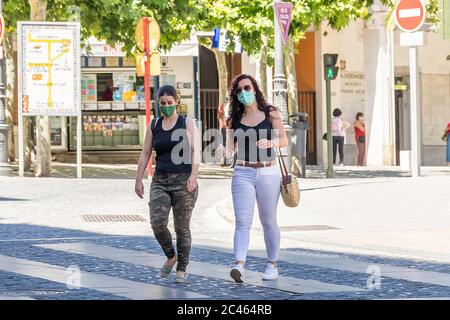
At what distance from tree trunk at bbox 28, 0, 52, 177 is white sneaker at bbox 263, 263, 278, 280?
54.5ft

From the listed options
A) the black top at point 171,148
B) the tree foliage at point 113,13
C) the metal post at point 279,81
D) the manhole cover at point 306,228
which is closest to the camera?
the black top at point 171,148

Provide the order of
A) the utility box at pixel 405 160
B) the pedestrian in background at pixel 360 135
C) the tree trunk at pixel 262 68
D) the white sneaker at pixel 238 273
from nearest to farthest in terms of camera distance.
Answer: the white sneaker at pixel 238 273
the utility box at pixel 405 160
the tree trunk at pixel 262 68
the pedestrian in background at pixel 360 135

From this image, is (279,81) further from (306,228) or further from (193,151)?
(193,151)

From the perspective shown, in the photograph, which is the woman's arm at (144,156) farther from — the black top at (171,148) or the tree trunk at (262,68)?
the tree trunk at (262,68)

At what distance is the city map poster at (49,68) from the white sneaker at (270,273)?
15.9 meters

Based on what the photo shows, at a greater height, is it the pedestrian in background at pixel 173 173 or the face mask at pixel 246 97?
Result: the face mask at pixel 246 97

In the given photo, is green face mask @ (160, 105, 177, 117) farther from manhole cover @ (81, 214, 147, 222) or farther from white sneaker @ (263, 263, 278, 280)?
manhole cover @ (81, 214, 147, 222)

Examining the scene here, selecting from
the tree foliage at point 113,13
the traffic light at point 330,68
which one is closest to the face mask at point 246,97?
the tree foliage at point 113,13

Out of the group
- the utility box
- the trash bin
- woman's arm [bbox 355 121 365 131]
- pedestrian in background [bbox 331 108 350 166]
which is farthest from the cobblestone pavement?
woman's arm [bbox 355 121 365 131]

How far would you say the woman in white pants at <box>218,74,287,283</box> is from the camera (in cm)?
1052

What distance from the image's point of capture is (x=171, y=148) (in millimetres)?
10758

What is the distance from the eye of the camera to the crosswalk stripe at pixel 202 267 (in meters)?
10.3

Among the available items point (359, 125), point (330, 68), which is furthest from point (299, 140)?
point (359, 125)

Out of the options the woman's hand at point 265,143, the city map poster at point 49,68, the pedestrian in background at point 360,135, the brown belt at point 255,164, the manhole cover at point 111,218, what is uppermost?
the city map poster at point 49,68
